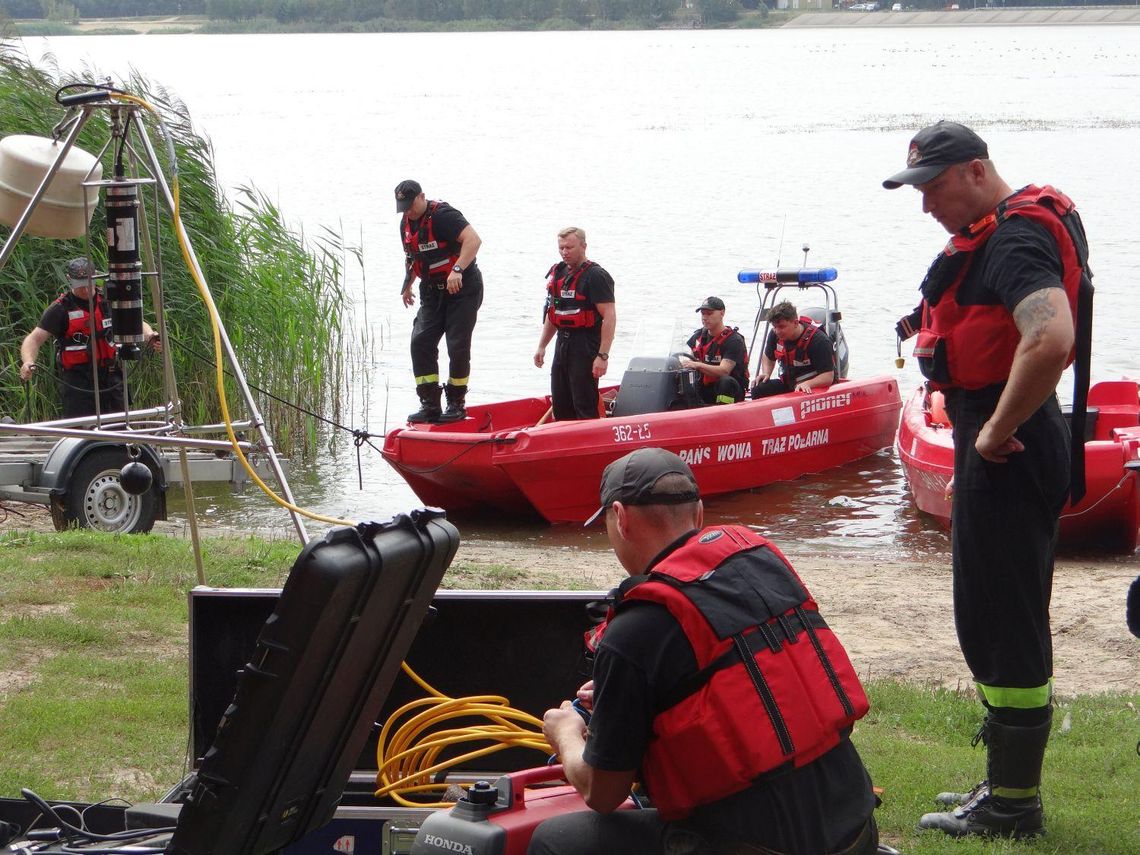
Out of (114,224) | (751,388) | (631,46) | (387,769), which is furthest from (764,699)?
(631,46)

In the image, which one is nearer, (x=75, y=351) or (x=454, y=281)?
(x=75, y=351)

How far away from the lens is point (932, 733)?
4.61m

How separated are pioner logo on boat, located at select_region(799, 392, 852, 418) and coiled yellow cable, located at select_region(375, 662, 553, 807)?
7.74 m

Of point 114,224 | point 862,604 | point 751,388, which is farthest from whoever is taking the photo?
point 751,388

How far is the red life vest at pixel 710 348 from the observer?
1052 cm

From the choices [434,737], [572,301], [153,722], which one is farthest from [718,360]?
[434,737]

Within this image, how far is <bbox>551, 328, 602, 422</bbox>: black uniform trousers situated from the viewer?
10.2 metres

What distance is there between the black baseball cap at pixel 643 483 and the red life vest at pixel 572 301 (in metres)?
7.47

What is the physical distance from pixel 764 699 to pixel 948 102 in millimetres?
47534

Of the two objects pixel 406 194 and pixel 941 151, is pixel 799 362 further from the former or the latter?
pixel 941 151

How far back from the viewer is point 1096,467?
854 centimetres

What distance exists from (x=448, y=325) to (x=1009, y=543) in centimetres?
759

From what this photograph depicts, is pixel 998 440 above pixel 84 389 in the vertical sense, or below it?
above

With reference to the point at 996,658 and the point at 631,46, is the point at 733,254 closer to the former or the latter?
the point at 996,658
